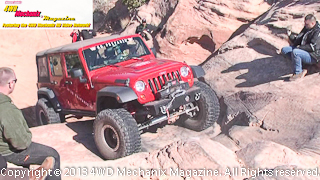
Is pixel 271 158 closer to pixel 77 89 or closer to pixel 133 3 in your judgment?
pixel 77 89

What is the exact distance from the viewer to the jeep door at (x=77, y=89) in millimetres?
5973

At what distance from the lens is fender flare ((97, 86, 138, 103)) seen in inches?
192

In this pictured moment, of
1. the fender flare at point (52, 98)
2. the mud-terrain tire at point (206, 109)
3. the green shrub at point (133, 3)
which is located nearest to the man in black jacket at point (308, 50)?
the mud-terrain tire at point (206, 109)

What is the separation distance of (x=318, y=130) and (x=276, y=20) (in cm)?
390

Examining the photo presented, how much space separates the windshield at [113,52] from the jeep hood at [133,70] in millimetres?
134

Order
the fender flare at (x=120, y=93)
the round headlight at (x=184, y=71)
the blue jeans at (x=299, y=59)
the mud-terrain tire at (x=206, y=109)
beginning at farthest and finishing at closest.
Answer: the blue jeans at (x=299, y=59) < the mud-terrain tire at (x=206, y=109) < the round headlight at (x=184, y=71) < the fender flare at (x=120, y=93)

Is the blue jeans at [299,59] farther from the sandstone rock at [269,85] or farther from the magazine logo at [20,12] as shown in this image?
the magazine logo at [20,12]

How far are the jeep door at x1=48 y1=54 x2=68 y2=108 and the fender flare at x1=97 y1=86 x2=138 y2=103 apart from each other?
1773mm

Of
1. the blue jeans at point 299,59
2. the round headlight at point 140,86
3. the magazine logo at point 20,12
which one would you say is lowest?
the round headlight at point 140,86

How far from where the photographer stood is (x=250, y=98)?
6168 millimetres

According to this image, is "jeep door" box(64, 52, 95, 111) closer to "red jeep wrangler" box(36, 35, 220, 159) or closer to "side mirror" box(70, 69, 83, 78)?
"red jeep wrangler" box(36, 35, 220, 159)

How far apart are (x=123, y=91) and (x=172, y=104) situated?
2.41 ft

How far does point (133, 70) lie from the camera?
5426mm

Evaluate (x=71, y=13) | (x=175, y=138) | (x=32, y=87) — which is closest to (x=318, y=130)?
(x=175, y=138)
